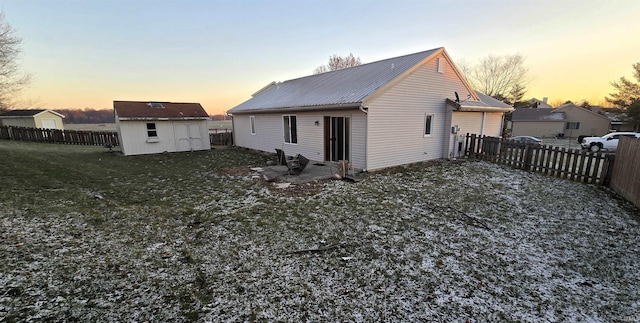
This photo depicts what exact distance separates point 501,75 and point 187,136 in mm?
45078

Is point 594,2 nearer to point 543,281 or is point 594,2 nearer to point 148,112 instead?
point 543,281

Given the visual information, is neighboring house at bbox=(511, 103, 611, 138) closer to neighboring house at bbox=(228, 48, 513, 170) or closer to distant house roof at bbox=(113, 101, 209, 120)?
neighboring house at bbox=(228, 48, 513, 170)

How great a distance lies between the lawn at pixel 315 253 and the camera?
2.83 meters

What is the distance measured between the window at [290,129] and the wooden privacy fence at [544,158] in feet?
28.5

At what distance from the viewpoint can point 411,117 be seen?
10.6m

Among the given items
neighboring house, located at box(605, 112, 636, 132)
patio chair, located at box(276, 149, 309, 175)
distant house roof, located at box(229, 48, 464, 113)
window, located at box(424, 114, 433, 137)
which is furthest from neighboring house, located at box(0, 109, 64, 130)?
neighboring house, located at box(605, 112, 636, 132)

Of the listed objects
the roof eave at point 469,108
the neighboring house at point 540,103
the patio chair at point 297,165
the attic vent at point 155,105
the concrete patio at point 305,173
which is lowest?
the concrete patio at point 305,173

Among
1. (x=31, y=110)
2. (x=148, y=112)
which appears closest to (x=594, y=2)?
(x=148, y=112)

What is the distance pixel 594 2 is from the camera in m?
10.9

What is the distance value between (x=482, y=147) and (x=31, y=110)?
41656 millimetres

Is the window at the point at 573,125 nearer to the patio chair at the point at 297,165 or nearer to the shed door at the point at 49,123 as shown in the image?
the patio chair at the point at 297,165

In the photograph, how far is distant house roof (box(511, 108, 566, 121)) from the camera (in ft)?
123

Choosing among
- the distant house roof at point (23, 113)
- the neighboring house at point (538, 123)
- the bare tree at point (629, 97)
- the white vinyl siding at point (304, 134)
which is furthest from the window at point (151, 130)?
the bare tree at point (629, 97)

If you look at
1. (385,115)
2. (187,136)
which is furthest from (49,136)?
(385,115)
